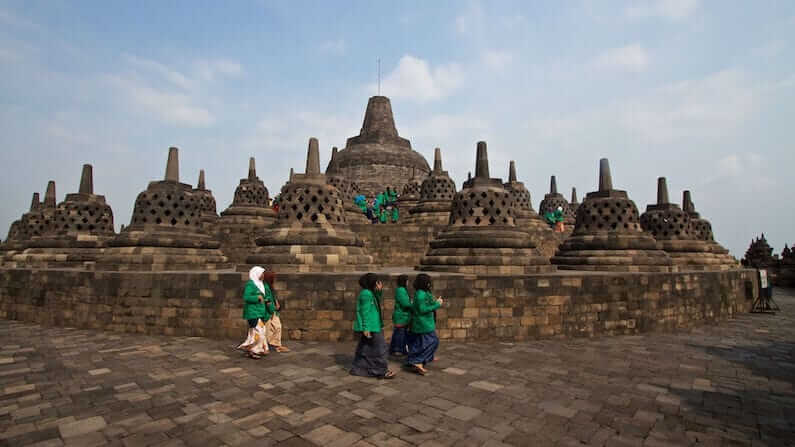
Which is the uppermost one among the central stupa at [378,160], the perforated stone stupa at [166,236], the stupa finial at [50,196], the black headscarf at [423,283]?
the central stupa at [378,160]

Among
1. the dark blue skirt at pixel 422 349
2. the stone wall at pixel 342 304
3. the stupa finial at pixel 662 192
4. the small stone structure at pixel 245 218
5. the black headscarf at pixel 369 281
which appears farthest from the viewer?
the small stone structure at pixel 245 218

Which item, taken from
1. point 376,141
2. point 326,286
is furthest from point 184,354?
point 376,141

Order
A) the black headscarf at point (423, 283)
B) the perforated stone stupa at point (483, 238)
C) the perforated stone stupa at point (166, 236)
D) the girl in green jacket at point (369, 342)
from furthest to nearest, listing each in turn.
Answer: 1. the perforated stone stupa at point (166, 236)
2. the perforated stone stupa at point (483, 238)
3. the black headscarf at point (423, 283)
4. the girl in green jacket at point (369, 342)

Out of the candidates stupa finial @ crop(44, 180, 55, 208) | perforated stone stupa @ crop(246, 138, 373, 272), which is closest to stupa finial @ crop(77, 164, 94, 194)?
stupa finial @ crop(44, 180, 55, 208)

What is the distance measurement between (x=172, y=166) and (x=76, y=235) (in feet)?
14.1

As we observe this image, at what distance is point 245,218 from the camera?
1809cm

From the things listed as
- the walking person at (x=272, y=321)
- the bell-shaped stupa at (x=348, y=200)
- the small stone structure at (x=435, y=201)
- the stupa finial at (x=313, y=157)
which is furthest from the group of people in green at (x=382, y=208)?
the walking person at (x=272, y=321)

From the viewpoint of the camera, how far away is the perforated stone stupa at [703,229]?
15.5 m

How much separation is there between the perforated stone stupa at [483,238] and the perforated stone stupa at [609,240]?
219 centimetres

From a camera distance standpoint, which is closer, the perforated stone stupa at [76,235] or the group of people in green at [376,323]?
the group of people in green at [376,323]

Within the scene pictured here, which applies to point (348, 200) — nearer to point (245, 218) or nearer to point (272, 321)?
point (245, 218)

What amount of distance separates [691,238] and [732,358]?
920 centimetres

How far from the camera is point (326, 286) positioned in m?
7.33

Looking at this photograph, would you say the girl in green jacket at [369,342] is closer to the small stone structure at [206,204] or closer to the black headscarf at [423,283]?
the black headscarf at [423,283]
